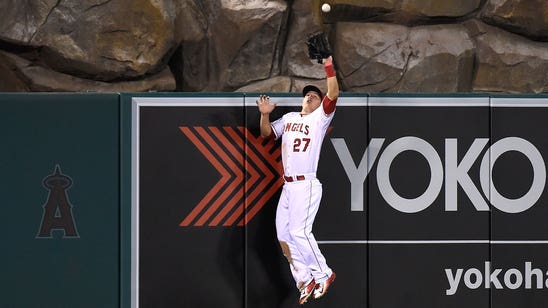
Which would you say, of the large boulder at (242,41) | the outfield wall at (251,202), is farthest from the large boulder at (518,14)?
the outfield wall at (251,202)

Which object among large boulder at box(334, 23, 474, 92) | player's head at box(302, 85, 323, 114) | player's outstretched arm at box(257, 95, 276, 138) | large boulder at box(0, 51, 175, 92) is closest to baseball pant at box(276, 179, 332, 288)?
player's outstretched arm at box(257, 95, 276, 138)

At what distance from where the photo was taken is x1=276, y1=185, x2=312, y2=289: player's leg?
8.64 meters

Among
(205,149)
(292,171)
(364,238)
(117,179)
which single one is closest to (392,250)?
(364,238)

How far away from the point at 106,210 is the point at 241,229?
1.21 metres

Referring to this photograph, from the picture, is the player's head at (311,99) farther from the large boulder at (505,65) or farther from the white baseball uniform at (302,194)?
the large boulder at (505,65)

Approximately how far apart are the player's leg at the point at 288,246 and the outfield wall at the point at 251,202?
0.21m

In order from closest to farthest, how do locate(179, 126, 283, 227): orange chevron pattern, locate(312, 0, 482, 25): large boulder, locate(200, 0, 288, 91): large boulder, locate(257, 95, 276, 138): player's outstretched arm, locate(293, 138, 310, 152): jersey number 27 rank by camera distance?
1. locate(293, 138, 310, 152): jersey number 27
2. locate(257, 95, 276, 138): player's outstretched arm
3. locate(179, 126, 283, 227): orange chevron pattern
4. locate(200, 0, 288, 91): large boulder
5. locate(312, 0, 482, 25): large boulder

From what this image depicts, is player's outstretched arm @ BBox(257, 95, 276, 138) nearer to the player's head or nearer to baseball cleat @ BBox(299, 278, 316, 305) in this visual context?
the player's head

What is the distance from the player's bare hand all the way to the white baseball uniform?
0.65 ft

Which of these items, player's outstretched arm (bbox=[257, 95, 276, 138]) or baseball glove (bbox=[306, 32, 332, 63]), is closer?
baseball glove (bbox=[306, 32, 332, 63])

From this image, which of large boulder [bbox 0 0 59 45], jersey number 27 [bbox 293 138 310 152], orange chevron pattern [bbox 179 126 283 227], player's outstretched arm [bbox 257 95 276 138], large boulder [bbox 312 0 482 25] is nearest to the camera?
jersey number 27 [bbox 293 138 310 152]

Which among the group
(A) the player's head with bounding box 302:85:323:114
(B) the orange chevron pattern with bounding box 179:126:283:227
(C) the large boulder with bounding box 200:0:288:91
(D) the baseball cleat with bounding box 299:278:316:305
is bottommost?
(D) the baseball cleat with bounding box 299:278:316:305

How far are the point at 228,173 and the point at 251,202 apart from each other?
33 cm

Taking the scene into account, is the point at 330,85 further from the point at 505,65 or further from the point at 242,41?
the point at 505,65
